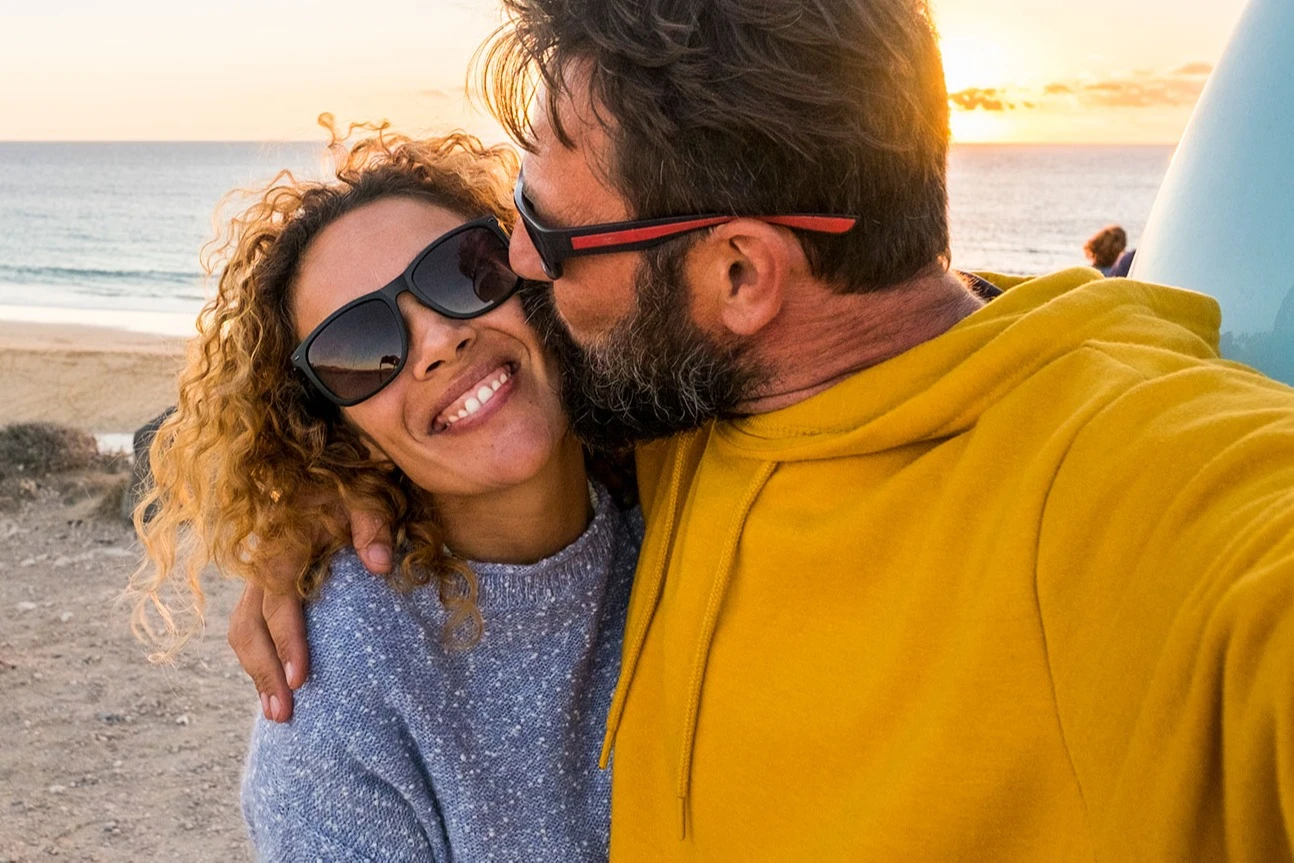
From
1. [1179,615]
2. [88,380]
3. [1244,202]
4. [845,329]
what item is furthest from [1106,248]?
[88,380]

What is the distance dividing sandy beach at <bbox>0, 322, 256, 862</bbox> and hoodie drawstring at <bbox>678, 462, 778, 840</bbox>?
343cm

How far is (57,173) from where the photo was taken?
7644 cm

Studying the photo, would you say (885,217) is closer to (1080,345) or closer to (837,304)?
(837,304)

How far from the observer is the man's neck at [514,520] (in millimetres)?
2244

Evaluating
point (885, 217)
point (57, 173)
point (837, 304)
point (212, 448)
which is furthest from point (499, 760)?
point (57, 173)

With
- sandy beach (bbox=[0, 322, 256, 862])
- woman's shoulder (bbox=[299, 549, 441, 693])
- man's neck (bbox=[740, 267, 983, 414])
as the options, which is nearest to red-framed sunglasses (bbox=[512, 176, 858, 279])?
man's neck (bbox=[740, 267, 983, 414])

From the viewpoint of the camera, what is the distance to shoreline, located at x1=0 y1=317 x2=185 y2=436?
43.3 feet

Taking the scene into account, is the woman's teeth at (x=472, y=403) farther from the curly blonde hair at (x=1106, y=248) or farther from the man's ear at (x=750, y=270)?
the curly blonde hair at (x=1106, y=248)

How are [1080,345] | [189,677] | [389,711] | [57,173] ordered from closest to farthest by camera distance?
[1080,345] < [389,711] < [189,677] < [57,173]

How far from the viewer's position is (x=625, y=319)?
74.3 inches

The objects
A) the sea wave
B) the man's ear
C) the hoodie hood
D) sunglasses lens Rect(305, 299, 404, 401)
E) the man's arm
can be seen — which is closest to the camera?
the man's arm

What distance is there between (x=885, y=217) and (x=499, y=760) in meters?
1.22

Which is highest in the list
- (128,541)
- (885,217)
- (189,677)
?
(885,217)

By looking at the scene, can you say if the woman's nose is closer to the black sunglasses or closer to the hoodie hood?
the black sunglasses
